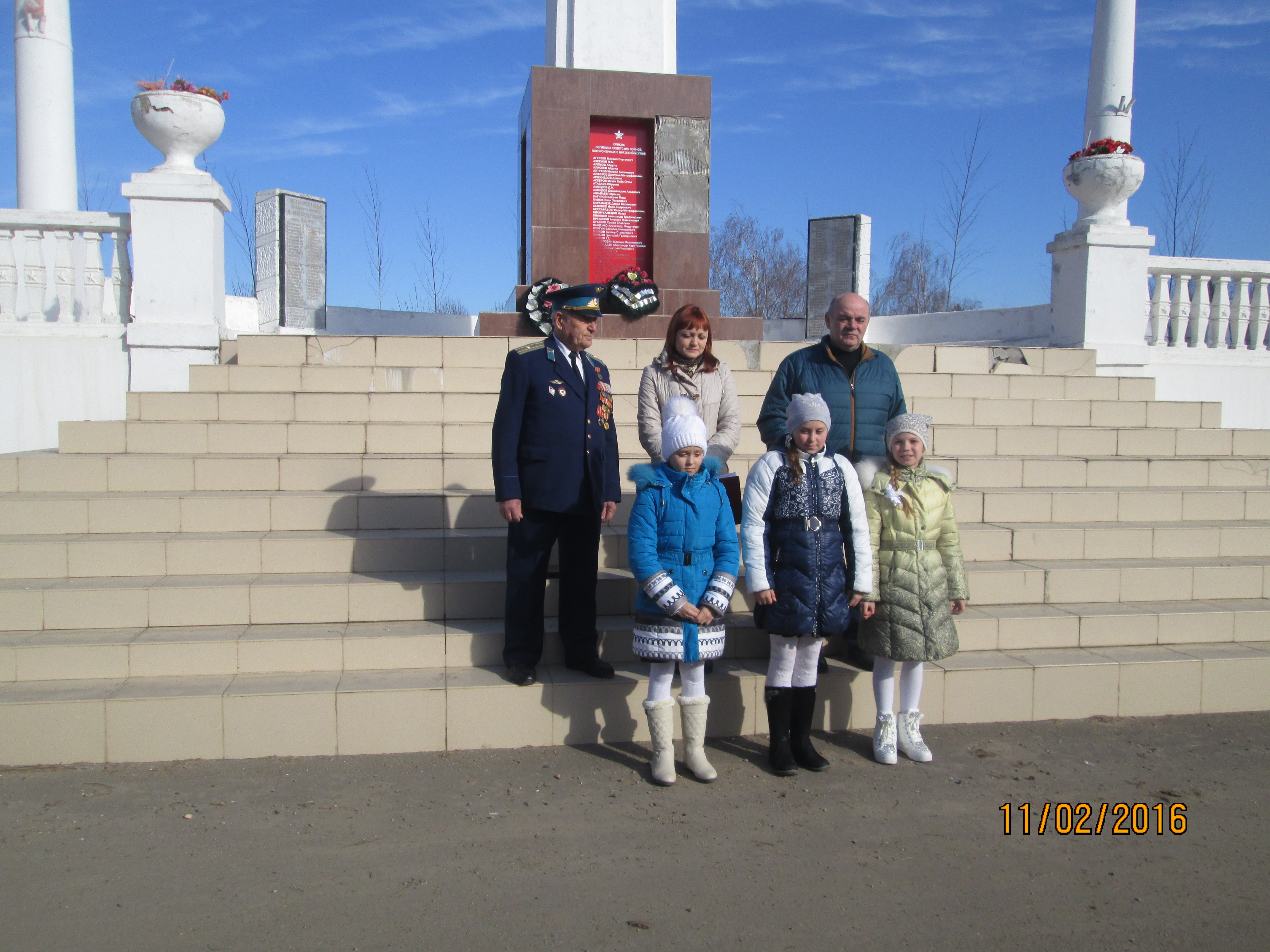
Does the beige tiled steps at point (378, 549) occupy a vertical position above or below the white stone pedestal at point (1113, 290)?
below

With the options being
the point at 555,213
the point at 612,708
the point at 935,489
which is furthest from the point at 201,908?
the point at 555,213

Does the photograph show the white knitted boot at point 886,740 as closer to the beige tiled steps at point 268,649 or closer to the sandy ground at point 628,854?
the sandy ground at point 628,854

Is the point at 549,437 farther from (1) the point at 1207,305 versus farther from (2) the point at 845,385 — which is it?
(1) the point at 1207,305

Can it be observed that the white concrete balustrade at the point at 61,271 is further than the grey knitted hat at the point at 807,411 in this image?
Yes

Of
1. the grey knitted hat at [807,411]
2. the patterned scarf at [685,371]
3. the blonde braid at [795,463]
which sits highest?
the patterned scarf at [685,371]

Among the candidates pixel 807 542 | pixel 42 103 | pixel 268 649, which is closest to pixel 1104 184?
pixel 807 542

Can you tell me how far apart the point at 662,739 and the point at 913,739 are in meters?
1.10

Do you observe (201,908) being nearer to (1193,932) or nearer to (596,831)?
(596,831)

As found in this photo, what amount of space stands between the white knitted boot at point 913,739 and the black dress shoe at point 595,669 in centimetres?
128

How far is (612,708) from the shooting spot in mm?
3824

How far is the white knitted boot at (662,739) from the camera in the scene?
339cm

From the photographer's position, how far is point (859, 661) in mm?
4199

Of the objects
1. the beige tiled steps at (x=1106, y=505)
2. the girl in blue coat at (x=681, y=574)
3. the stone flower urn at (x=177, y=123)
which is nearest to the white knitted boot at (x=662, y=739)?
the girl in blue coat at (x=681, y=574)

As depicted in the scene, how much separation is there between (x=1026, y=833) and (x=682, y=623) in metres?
1.41
